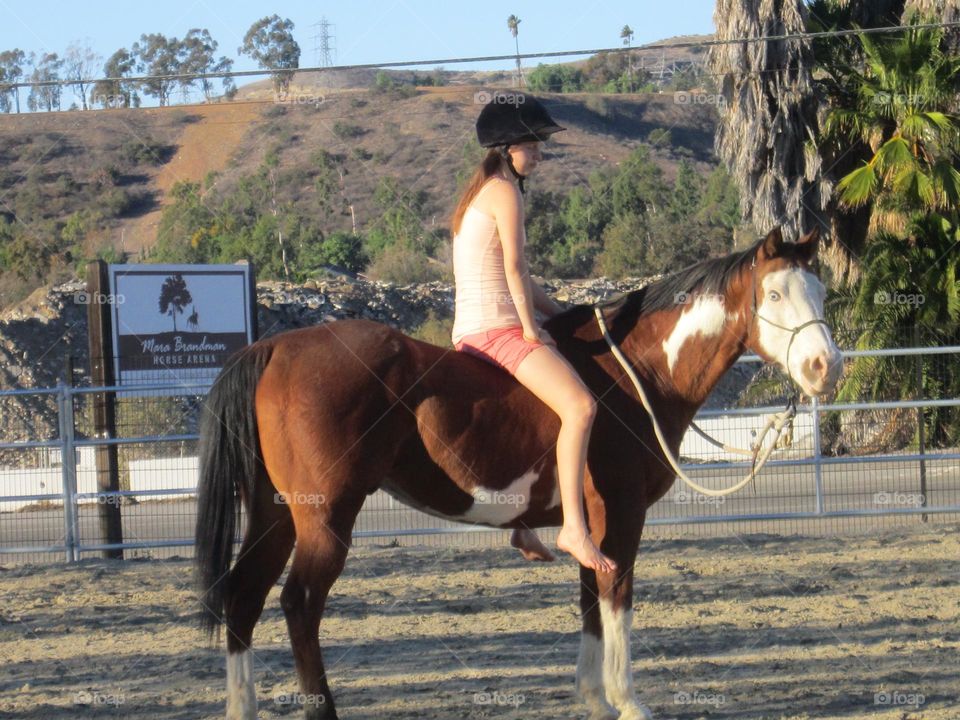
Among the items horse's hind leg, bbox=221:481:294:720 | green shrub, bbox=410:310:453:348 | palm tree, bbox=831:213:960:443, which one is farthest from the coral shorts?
green shrub, bbox=410:310:453:348

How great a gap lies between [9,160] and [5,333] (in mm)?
47812

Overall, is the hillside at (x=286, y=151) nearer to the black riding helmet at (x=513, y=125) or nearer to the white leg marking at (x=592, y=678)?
the black riding helmet at (x=513, y=125)

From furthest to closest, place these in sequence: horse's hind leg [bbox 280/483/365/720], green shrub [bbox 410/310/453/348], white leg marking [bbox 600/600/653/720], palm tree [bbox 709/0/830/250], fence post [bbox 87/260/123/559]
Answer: green shrub [bbox 410/310/453/348]
palm tree [bbox 709/0/830/250]
fence post [bbox 87/260/123/559]
white leg marking [bbox 600/600/653/720]
horse's hind leg [bbox 280/483/365/720]

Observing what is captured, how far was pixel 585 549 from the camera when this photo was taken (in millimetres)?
4230

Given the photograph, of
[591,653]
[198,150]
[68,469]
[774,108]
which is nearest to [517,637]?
[591,653]

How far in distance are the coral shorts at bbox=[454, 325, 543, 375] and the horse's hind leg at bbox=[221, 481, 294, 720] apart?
1.02m

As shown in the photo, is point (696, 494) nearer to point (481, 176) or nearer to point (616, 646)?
point (616, 646)

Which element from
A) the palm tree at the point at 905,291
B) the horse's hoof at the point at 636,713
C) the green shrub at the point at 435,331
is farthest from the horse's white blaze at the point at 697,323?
the green shrub at the point at 435,331

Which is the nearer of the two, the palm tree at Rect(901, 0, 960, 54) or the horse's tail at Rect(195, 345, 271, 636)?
the horse's tail at Rect(195, 345, 271, 636)

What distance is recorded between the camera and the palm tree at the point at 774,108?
59.9ft

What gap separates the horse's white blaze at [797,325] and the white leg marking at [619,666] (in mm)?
1211

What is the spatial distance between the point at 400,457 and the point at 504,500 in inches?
19.1

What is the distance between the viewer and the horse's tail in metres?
4.28

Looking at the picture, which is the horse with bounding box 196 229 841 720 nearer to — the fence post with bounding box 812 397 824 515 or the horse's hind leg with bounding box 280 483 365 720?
the horse's hind leg with bounding box 280 483 365 720
